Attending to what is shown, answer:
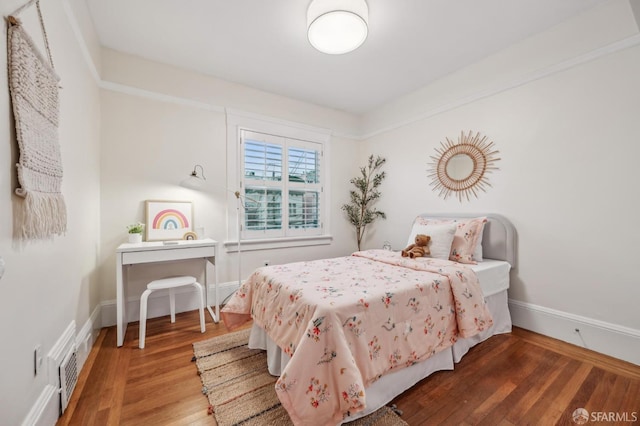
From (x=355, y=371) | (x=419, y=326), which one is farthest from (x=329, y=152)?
(x=355, y=371)

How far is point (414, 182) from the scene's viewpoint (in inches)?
135

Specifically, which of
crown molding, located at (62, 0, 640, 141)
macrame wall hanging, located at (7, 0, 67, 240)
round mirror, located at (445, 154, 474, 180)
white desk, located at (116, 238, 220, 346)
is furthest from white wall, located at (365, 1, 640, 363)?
macrame wall hanging, located at (7, 0, 67, 240)

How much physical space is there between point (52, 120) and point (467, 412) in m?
2.80

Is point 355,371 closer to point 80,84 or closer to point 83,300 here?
point 83,300

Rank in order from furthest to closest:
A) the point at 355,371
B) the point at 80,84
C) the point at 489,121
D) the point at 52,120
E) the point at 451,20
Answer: the point at 489,121, the point at 451,20, the point at 80,84, the point at 52,120, the point at 355,371

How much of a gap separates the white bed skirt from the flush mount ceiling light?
7.54 ft

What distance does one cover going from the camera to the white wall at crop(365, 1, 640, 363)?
1.91 m

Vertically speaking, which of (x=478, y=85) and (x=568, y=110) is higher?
(x=478, y=85)

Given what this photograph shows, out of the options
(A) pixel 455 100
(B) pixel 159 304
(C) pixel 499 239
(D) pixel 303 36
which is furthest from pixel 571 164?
(B) pixel 159 304

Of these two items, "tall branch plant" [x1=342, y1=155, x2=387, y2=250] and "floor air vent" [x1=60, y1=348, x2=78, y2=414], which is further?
"tall branch plant" [x1=342, y1=155, x2=387, y2=250]

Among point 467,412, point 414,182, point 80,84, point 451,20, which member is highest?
point 451,20

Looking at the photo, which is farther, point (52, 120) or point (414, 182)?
point (414, 182)

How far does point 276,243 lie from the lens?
3422 millimetres

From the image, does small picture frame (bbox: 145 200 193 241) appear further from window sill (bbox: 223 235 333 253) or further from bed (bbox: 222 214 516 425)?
bed (bbox: 222 214 516 425)
